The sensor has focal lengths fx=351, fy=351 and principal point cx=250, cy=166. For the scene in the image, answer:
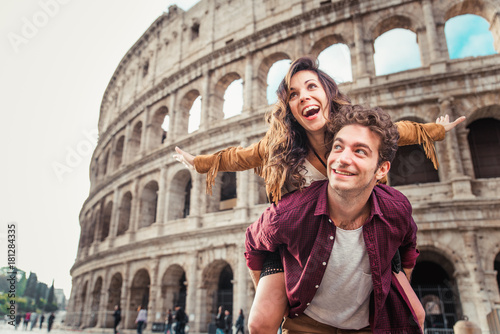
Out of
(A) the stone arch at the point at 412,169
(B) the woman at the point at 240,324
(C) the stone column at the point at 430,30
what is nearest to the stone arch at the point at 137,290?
(B) the woman at the point at 240,324

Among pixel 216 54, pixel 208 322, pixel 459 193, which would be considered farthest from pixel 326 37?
pixel 208 322

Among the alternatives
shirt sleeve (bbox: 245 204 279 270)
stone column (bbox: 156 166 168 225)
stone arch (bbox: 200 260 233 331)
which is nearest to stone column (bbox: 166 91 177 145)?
stone column (bbox: 156 166 168 225)

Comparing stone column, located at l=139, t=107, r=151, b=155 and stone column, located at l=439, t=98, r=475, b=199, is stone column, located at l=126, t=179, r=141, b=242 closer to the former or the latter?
stone column, located at l=139, t=107, r=151, b=155

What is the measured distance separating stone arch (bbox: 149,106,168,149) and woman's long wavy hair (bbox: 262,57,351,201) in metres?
17.7

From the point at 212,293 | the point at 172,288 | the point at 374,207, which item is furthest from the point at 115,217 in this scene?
the point at 374,207

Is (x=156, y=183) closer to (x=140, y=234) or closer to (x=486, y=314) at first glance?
(x=140, y=234)

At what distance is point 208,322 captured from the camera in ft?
44.6

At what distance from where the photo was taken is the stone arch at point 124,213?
1932 cm

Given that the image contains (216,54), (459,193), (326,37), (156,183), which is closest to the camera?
(459,193)

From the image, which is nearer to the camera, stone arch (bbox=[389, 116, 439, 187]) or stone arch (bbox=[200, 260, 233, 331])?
stone arch (bbox=[389, 116, 439, 187])

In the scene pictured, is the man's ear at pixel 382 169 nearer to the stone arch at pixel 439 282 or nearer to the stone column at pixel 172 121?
the stone arch at pixel 439 282

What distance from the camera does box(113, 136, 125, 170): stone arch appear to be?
74.4ft

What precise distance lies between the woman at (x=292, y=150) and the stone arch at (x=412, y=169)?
10809 millimetres

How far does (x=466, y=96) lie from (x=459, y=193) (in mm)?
3434
